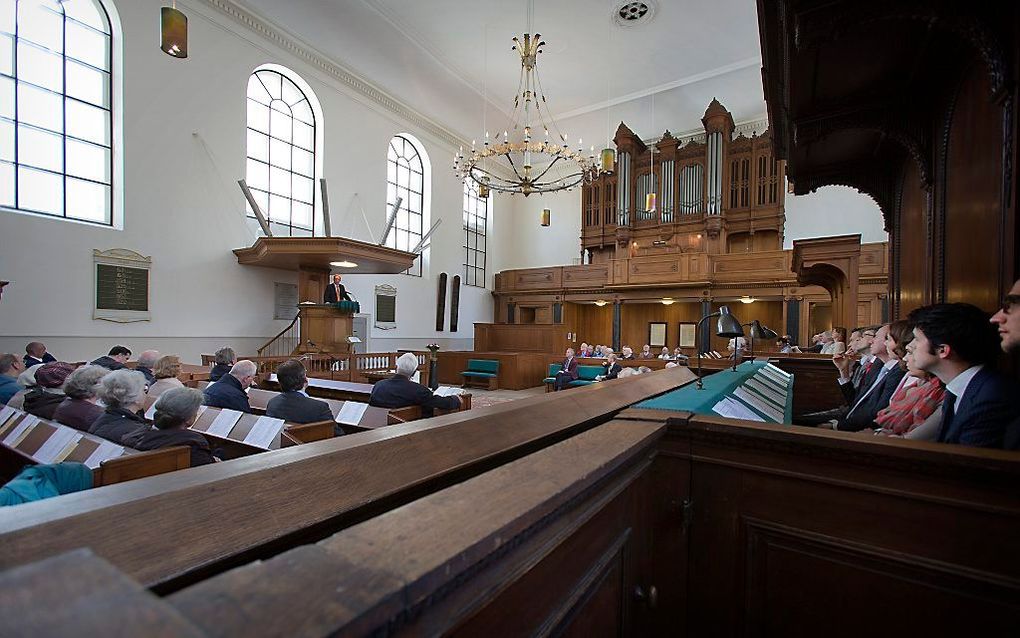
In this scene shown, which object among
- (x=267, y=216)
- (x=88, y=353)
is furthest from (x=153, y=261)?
(x=267, y=216)

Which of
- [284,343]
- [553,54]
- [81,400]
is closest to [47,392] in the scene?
[81,400]

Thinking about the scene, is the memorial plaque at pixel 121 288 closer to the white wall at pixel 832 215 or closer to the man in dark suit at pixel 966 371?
the man in dark suit at pixel 966 371

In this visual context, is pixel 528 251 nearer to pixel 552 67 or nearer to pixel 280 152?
pixel 552 67

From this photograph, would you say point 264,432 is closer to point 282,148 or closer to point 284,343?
Answer: point 284,343

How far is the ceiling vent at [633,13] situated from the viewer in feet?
28.7

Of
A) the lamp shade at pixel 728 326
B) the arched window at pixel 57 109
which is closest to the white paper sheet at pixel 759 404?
the lamp shade at pixel 728 326

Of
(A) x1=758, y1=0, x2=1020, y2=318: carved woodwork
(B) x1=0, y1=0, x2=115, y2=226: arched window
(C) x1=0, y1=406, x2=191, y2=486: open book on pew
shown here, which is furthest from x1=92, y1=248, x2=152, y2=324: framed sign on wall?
(A) x1=758, y1=0, x2=1020, y2=318: carved woodwork

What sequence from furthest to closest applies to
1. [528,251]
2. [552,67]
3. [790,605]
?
1. [528,251]
2. [552,67]
3. [790,605]

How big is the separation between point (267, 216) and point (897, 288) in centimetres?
913

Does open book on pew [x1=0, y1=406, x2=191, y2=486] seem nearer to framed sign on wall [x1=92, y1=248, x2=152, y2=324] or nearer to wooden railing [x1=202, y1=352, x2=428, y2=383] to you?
wooden railing [x1=202, y1=352, x2=428, y2=383]

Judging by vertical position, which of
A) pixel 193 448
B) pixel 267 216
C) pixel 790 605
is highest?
pixel 267 216

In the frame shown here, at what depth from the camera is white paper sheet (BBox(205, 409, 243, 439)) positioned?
2.82 metres

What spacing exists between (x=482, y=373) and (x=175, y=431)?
907 cm

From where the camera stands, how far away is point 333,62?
979 cm
